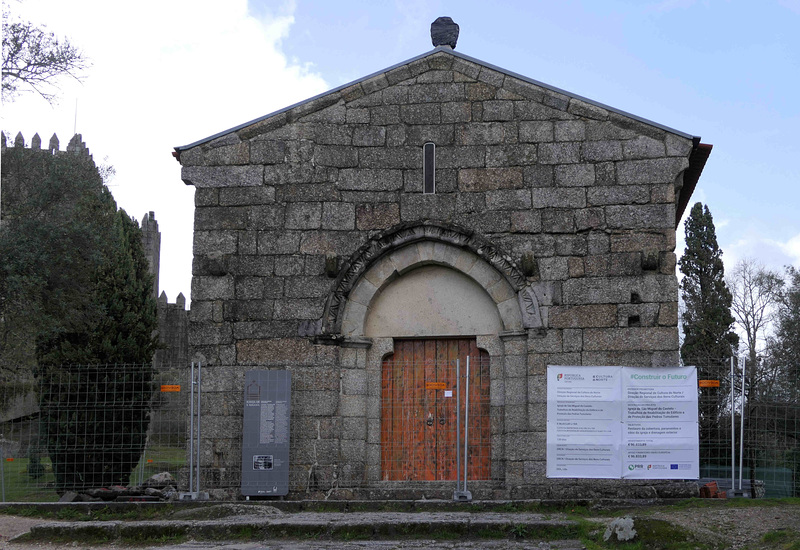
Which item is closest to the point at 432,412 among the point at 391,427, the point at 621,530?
the point at 391,427

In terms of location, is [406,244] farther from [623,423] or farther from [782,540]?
[782,540]

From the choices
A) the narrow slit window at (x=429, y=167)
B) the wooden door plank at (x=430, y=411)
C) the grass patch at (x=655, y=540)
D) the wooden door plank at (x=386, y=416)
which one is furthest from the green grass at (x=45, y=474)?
the grass patch at (x=655, y=540)

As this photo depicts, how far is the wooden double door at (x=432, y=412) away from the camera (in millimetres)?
11289

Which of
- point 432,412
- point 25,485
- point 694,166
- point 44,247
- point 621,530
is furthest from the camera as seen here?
point 25,485

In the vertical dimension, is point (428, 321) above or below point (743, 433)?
above

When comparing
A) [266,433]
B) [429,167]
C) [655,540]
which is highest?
[429,167]

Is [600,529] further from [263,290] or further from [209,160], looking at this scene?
[209,160]

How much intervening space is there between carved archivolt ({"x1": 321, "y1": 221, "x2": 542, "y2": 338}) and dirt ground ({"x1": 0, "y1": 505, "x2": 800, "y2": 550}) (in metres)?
3.05

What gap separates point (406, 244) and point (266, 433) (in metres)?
2.92

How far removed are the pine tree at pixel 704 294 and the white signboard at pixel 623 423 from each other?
49.0 feet

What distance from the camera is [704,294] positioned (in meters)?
26.6

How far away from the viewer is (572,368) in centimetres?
1080

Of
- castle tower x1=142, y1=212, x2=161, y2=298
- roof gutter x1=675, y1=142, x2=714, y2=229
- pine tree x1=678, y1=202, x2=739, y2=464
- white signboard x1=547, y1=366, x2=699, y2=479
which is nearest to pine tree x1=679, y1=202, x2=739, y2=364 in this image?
pine tree x1=678, y1=202, x2=739, y2=464

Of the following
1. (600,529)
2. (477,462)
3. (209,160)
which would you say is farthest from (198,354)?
(600,529)
